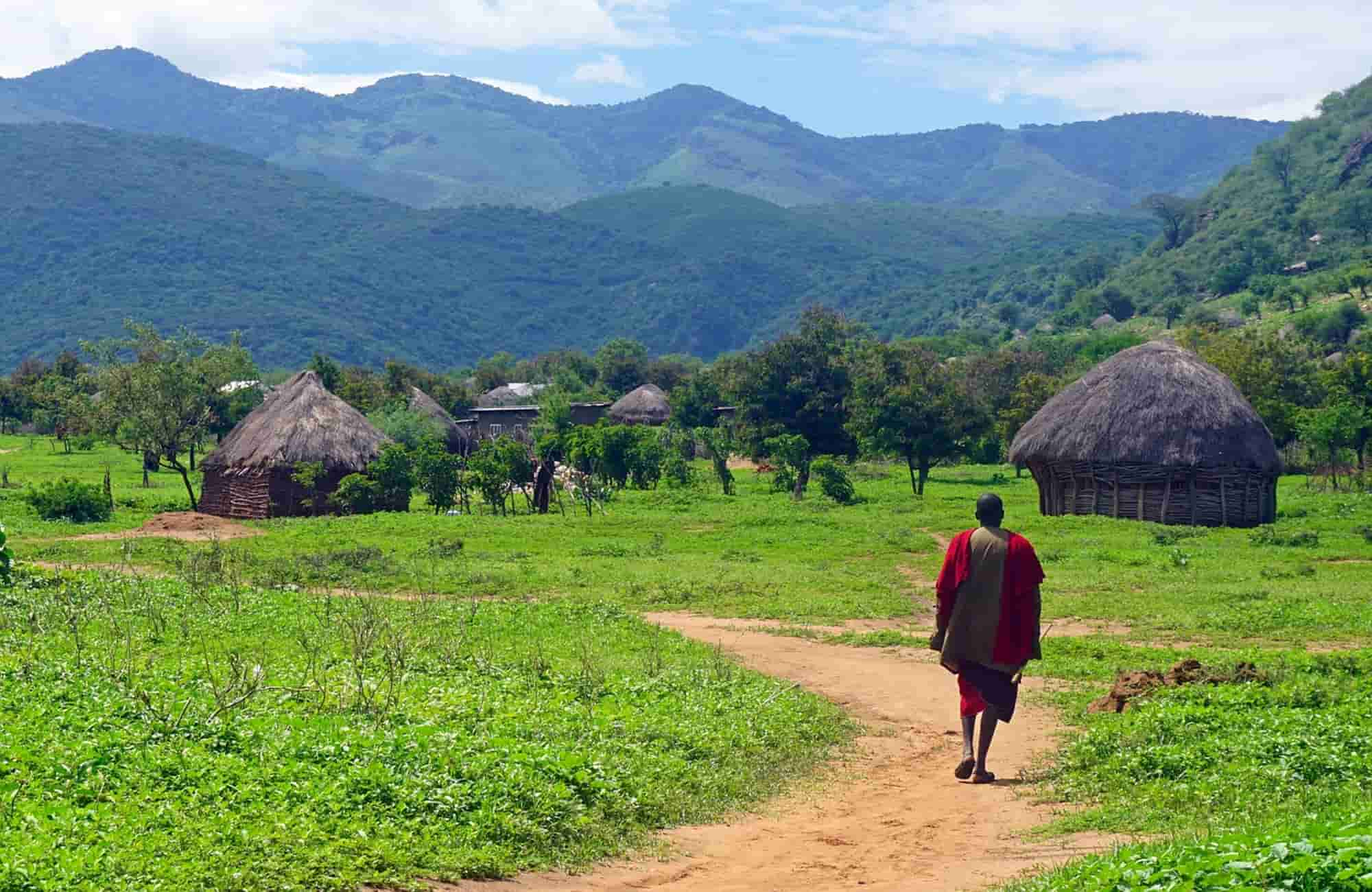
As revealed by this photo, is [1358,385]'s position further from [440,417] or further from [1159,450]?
[440,417]

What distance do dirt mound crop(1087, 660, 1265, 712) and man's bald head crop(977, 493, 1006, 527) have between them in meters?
2.37

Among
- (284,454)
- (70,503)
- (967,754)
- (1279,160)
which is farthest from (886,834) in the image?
(1279,160)

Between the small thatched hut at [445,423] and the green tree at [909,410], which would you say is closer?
the green tree at [909,410]

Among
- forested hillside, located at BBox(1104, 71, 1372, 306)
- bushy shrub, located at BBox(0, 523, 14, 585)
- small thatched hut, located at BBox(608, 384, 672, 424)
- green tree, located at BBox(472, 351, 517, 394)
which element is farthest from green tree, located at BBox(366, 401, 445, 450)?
forested hillside, located at BBox(1104, 71, 1372, 306)

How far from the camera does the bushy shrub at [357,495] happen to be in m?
31.9

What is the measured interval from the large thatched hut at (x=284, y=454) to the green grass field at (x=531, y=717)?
392 inches

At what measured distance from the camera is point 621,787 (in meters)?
8.51

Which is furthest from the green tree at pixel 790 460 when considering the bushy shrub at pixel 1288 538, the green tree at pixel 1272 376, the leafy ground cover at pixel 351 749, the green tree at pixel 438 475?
the leafy ground cover at pixel 351 749

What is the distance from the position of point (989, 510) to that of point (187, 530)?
852 inches

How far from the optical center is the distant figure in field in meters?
9.63

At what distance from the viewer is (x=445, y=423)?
50.6 meters

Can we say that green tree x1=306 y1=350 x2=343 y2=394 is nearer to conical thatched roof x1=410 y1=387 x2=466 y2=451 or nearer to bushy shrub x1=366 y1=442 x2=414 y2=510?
conical thatched roof x1=410 y1=387 x2=466 y2=451

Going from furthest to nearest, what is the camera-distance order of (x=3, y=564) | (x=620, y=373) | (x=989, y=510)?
1. (x=620, y=373)
2. (x=3, y=564)
3. (x=989, y=510)

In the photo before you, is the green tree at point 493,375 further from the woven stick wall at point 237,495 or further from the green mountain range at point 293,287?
the green mountain range at point 293,287
